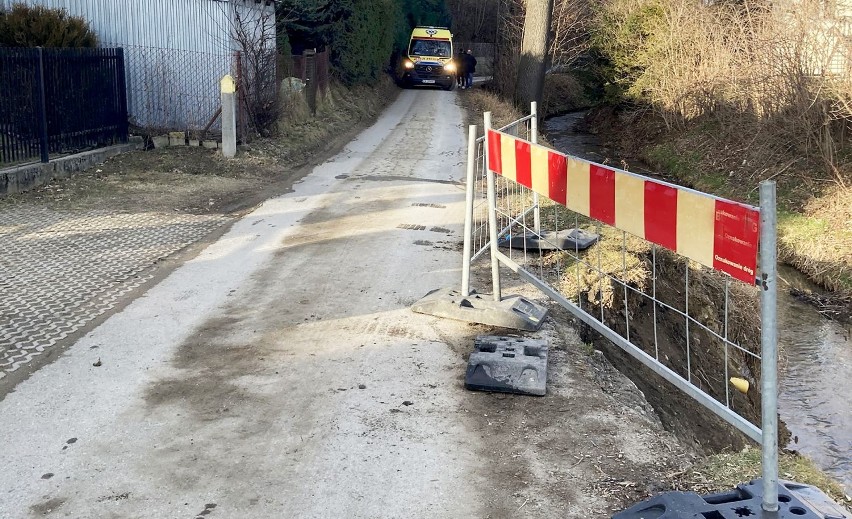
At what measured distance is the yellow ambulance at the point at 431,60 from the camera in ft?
122

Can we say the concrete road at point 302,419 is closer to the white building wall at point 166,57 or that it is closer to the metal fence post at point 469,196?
the metal fence post at point 469,196

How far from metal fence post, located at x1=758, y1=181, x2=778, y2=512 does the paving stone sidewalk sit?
501cm

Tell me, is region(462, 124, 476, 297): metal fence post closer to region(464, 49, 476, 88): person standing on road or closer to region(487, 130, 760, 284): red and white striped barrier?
region(487, 130, 760, 284): red and white striped barrier

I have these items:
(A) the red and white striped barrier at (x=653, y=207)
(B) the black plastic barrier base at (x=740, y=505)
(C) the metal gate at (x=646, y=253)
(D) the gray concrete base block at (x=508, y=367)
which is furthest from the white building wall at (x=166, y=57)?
(B) the black plastic barrier base at (x=740, y=505)

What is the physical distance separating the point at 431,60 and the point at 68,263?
96.6 ft

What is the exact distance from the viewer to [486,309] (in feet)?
23.4

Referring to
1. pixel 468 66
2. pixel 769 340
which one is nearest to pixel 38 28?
pixel 769 340

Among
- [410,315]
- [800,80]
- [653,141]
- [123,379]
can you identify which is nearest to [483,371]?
[410,315]

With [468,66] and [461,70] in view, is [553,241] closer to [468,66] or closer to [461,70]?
[468,66]

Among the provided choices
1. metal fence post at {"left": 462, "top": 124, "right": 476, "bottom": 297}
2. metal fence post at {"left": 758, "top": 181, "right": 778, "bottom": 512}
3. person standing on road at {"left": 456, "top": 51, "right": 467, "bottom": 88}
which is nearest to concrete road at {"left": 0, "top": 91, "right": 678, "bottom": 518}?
metal fence post at {"left": 462, "top": 124, "right": 476, "bottom": 297}

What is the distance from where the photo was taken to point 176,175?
15.0m

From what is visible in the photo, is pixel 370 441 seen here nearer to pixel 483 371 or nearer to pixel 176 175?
pixel 483 371

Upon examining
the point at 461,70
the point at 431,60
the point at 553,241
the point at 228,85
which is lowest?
the point at 553,241

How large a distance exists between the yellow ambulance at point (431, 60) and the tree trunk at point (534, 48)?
421 inches
